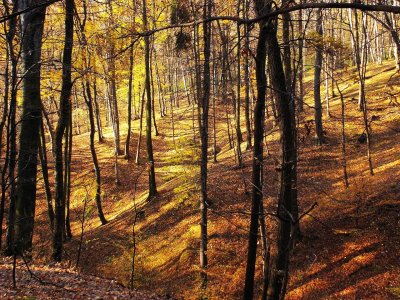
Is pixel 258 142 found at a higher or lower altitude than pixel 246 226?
higher

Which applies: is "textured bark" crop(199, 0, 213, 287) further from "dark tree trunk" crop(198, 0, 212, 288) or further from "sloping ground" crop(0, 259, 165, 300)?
"sloping ground" crop(0, 259, 165, 300)

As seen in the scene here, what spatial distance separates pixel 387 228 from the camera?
38.0 feet

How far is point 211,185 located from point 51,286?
12.4 meters

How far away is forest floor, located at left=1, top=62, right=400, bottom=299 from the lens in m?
10.8

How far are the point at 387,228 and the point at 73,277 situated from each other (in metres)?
9.88

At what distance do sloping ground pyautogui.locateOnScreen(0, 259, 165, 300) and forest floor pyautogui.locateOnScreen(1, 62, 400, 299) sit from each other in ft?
9.75

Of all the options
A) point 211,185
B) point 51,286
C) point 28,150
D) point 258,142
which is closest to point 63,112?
point 28,150

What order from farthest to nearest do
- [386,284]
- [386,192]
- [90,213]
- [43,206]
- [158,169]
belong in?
[158,169] < [43,206] < [90,213] < [386,192] < [386,284]

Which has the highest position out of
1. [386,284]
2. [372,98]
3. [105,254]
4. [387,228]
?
[372,98]

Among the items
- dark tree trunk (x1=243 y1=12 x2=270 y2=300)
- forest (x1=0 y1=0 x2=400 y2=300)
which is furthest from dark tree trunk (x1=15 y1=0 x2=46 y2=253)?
dark tree trunk (x1=243 y1=12 x2=270 y2=300)

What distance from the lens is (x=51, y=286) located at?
22.4ft

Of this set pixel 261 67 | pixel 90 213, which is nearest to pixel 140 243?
pixel 90 213

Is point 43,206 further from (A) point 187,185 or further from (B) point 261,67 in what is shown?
(B) point 261,67

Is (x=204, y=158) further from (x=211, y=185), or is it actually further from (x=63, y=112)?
(x=211, y=185)
